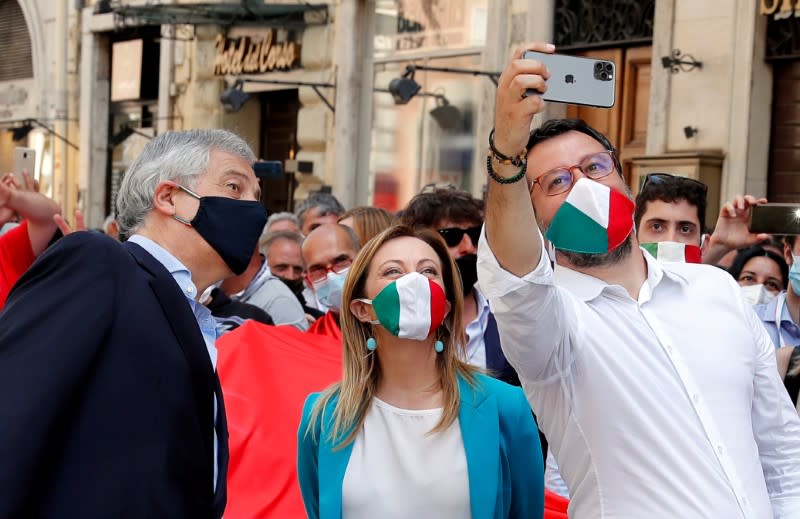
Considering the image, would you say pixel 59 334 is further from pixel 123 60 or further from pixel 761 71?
pixel 123 60

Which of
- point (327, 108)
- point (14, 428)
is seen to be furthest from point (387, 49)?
point (14, 428)

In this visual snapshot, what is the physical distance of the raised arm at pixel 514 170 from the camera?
7.18 feet

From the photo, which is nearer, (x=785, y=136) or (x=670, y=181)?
(x=670, y=181)

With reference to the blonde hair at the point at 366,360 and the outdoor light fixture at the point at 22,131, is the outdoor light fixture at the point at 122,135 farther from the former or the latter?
the blonde hair at the point at 366,360

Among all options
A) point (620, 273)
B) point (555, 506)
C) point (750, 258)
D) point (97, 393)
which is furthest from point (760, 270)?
point (97, 393)

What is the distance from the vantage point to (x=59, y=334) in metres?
2.18

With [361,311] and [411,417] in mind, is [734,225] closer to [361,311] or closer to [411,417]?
[361,311]

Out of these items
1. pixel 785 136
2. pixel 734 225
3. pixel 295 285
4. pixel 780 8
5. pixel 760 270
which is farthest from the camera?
pixel 785 136

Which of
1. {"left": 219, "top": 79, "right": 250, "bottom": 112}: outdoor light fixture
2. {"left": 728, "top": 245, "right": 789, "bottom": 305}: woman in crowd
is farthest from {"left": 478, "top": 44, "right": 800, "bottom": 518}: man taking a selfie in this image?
{"left": 219, "top": 79, "right": 250, "bottom": 112}: outdoor light fixture

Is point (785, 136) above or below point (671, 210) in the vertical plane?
above

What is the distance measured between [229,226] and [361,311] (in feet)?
2.30

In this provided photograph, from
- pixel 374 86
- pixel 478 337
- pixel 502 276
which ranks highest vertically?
pixel 374 86

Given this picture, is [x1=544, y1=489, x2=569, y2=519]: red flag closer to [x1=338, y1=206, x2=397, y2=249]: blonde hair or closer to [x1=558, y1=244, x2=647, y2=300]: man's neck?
[x1=558, y1=244, x2=647, y2=300]: man's neck

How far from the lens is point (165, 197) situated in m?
2.83
